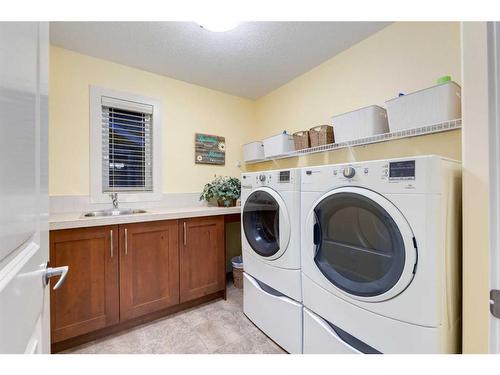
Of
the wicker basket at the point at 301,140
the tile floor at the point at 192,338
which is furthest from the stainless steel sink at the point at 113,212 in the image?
the wicker basket at the point at 301,140

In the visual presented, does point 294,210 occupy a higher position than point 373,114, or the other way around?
point 373,114

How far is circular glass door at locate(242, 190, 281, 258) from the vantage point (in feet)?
4.98

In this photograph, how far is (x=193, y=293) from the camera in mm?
1922

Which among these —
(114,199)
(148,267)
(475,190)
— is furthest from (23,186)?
(114,199)

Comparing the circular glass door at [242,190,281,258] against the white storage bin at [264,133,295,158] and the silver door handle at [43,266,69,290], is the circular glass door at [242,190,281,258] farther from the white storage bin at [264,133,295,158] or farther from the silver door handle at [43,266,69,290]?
the silver door handle at [43,266,69,290]

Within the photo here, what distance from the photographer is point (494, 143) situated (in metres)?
0.49

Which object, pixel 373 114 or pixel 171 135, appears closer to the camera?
pixel 373 114

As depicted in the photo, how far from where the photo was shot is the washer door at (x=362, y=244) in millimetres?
902

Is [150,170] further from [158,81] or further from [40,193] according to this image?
[40,193]

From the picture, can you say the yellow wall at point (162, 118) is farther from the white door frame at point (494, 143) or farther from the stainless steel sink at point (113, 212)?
the white door frame at point (494, 143)

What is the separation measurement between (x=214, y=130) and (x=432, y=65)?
2135 mm

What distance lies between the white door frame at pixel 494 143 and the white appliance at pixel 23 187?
3.24ft
